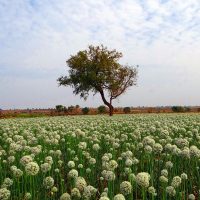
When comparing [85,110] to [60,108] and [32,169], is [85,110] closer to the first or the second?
[60,108]

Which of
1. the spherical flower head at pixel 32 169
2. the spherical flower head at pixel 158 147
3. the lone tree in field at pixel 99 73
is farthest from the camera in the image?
the lone tree in field at pixel 99 73

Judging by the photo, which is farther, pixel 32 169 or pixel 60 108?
pixel 60 108

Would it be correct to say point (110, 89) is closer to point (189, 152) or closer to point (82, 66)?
point (82, 66)

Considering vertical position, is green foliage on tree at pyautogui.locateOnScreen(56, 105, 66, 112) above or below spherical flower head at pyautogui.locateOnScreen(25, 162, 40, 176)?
above

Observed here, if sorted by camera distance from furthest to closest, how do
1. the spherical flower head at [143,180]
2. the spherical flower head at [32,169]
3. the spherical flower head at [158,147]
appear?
the spherical flower head at [158,147], the spherical flower head at [32,169], the spherical flower head at [143,180]

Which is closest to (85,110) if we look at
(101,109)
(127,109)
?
(101,109)

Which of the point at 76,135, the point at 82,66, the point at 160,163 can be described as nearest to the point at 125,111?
the point at 82,66

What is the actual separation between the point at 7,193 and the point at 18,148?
4.09 m

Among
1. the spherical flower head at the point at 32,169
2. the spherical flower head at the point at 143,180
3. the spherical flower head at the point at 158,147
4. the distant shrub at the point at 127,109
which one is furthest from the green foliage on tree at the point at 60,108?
the spherical flower head at the point at 143,180

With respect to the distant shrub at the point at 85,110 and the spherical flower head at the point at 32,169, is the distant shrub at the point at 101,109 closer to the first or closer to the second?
the distant shrub at the point at 85,110

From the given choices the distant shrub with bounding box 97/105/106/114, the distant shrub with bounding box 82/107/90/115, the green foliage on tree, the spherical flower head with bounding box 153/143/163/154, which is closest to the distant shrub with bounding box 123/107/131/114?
the distant shrub with bounding box 97/105/106/114

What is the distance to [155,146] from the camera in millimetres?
10961

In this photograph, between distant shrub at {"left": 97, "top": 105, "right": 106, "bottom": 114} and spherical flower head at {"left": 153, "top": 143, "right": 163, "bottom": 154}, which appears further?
distant shrub at {"left": 97, "top": 105, "right": 106, "bottom": 114}

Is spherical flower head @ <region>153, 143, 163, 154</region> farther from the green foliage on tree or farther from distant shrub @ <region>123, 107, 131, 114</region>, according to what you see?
distant shrub @ <region>123, 107, 131, 114</region>
